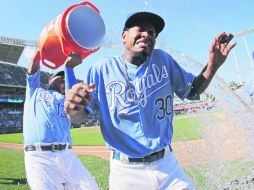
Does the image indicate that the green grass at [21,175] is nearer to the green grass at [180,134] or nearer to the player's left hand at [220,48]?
the green grass at [180,134]

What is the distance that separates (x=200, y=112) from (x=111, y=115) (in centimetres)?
290

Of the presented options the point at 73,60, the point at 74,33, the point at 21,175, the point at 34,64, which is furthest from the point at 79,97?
the point at 21,175

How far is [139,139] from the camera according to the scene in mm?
2705

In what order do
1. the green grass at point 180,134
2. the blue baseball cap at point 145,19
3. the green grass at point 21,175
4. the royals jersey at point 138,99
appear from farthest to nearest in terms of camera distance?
the green grass at point 21,175 < the green grass at point 180,134 < the blue baseball cap at point 145,19 < the royals jersey at point 138,99

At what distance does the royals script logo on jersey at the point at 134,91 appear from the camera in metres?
2.76

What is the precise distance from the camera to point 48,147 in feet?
14.9

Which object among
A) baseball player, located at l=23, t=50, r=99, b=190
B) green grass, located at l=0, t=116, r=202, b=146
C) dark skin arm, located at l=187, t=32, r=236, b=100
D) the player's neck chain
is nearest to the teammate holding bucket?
baseball player, located at l=23, t=50, r=99, b=190

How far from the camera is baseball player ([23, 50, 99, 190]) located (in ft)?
14.6

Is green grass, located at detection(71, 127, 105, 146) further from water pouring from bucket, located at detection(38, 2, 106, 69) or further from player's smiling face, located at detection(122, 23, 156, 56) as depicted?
water pouring from bucket, located at detection(38, 2, 106, 69)

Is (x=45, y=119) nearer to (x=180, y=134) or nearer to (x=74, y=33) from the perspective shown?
(x=74, y=33)

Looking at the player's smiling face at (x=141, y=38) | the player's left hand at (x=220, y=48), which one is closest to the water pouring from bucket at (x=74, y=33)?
the player's smiling face at (x=141, y=38)

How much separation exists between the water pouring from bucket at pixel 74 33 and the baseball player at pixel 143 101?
279 millimetres

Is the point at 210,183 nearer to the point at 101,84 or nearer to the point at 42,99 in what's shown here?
the point at 42,99

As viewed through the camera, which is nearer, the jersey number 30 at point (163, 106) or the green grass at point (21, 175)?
the jersey number 30 at point (163, 106)
